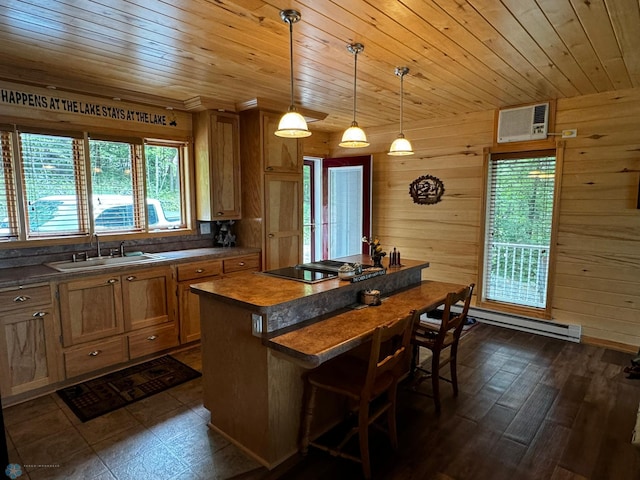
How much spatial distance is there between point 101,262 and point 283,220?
74.9 inches

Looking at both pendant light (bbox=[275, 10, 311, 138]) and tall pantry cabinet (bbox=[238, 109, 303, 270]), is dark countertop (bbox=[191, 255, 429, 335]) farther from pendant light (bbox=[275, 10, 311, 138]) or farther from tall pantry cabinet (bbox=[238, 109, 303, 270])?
tall pantry cabinet (bbox=[238, 109, 303, 270])

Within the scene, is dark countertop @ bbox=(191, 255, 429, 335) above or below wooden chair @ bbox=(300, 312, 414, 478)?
above

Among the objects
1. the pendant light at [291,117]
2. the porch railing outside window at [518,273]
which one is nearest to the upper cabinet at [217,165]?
the pendant light at [291,117]

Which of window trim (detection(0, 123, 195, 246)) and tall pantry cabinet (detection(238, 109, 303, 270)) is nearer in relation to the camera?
window trim (detection(0, 123, 195, 246))

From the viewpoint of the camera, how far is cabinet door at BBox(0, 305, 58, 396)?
2.66m

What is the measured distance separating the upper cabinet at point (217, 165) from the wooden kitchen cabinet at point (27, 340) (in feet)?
5.69

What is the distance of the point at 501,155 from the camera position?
4.35m

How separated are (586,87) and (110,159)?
4.58m

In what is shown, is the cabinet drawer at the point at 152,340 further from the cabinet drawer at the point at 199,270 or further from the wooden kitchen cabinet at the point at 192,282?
the cabinet drawer at the point at 199,270

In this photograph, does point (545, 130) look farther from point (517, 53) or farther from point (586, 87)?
point (517, 53)

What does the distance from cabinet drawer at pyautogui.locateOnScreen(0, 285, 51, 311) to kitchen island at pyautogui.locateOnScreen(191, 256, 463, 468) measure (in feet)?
4.38

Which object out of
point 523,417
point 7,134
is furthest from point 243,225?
point 523,417

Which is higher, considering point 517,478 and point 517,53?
point 517,53

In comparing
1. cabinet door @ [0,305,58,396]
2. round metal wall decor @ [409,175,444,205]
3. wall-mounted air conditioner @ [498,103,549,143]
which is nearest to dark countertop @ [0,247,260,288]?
cabinet door @ [0,305,58,396]
